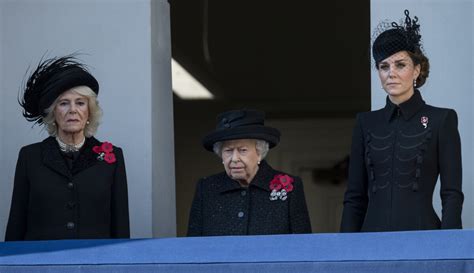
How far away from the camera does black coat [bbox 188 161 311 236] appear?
686cm

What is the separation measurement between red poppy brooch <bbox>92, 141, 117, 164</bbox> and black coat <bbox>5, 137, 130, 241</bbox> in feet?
0.06

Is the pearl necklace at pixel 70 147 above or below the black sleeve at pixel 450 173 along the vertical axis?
above

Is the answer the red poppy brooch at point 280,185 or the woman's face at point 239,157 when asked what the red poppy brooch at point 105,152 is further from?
the red poppy brooch at point 280,185

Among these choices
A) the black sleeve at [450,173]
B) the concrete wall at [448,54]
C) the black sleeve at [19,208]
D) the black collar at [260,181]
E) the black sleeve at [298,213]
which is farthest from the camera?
the concrete wall at [448,54]

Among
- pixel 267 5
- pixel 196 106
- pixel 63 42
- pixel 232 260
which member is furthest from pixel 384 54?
pixel 196 106

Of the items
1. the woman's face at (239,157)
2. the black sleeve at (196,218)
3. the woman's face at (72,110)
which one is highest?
the woman's face at (72,110)

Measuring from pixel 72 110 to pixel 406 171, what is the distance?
1363mm

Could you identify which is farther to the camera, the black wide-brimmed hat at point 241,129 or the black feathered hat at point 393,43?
the black wide-brimmed hat at point 241,129

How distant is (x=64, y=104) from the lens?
23.0 ft

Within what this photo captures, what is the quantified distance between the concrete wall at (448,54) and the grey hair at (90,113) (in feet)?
4.28

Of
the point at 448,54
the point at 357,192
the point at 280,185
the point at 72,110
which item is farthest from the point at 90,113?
the point at 448,54

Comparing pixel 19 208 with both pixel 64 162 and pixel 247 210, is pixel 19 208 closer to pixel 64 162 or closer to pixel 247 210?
pixel 64 162

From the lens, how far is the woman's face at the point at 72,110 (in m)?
6.99

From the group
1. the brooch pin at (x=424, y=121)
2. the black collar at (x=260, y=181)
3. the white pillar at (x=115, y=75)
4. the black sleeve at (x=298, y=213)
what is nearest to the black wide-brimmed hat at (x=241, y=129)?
the black collar at (x=260, y=181)
